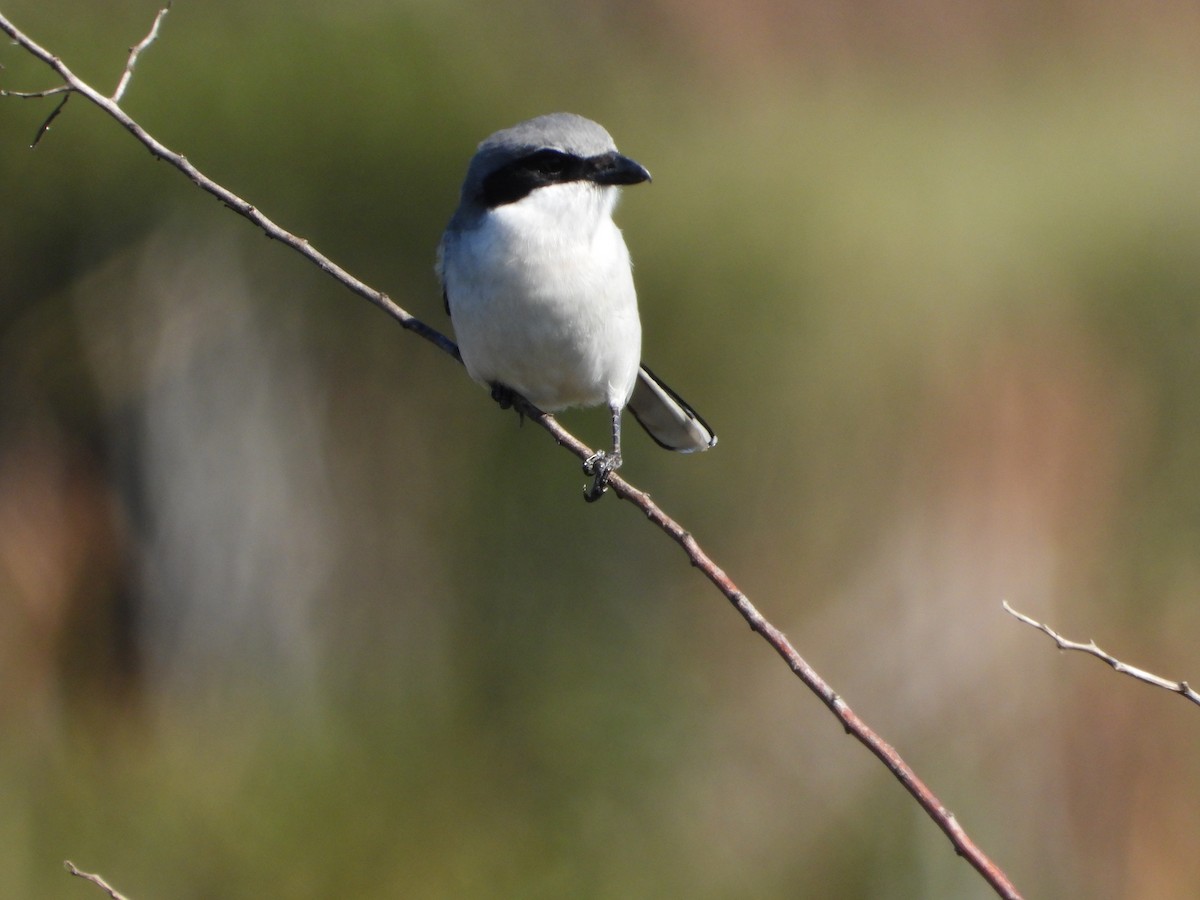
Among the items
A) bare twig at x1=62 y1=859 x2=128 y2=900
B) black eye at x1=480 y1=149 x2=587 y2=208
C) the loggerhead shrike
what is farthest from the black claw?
bare twig at x1=62 y1=859 x2=128 y2=900

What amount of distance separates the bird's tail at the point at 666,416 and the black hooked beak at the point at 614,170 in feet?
1.97

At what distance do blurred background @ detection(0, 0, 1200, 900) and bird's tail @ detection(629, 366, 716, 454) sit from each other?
0.91 meters

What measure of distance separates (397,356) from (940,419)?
1817mm

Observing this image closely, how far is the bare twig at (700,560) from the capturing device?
3.98 ft

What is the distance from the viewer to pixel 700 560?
5.03 feet

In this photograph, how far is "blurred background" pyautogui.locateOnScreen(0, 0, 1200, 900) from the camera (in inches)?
143

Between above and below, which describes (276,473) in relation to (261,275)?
below

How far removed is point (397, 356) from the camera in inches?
156

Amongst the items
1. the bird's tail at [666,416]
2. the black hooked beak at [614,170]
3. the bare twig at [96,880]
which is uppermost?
the black hooked beak at [614,170]

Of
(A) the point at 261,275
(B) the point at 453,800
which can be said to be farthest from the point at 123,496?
(B) the point at 453,800

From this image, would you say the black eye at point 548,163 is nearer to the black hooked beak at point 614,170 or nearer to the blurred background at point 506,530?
the black hooked beak at point 614,170

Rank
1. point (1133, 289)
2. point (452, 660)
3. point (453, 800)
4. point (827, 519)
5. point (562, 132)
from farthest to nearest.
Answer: point (1133, 289)
point (827, 519)
point (452, 660)
point (453, 800)
point (562, 132)

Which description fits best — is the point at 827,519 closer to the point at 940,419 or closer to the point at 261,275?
the point at 940,419

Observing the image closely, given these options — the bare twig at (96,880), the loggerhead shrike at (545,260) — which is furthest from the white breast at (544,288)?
the bare twig at (96,880)
